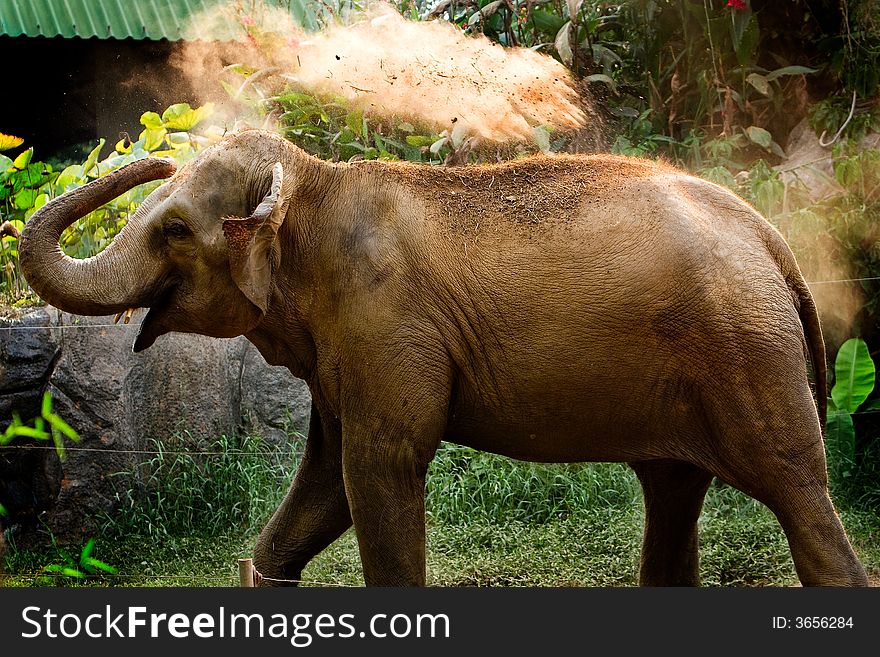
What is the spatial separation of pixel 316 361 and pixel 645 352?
Answer: 1.30 metres

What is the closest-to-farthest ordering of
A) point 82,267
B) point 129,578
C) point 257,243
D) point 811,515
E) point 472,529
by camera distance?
point 811,515, point 257,243, point 82,267, point 129,578, point 472,529

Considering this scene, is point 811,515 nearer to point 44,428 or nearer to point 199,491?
point 199,491

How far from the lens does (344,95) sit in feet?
28.4

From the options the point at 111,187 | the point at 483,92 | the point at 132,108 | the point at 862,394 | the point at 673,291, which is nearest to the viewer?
the point at 673,291

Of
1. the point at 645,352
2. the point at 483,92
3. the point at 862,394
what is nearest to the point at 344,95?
the point at 483,92

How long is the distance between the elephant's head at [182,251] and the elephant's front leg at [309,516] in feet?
2.50

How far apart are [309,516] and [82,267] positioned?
1444 mm

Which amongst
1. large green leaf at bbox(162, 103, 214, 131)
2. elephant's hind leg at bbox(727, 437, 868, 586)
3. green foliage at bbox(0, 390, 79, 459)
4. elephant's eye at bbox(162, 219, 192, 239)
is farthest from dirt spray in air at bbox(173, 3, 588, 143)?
elephant's hind leg at bbox(727, 437, 868, 586)

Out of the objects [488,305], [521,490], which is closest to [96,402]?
[521,490]

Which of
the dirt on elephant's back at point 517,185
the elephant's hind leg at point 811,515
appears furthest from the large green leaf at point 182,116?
the elephant's hind leg at point 811,515

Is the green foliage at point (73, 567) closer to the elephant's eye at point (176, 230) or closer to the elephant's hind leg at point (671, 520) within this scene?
the elephant's eye at point (176, 230)

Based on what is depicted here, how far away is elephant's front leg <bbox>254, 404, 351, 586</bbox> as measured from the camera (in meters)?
5.04

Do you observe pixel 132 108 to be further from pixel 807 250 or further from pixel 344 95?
pixel 807 250

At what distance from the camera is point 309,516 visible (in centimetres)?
505
